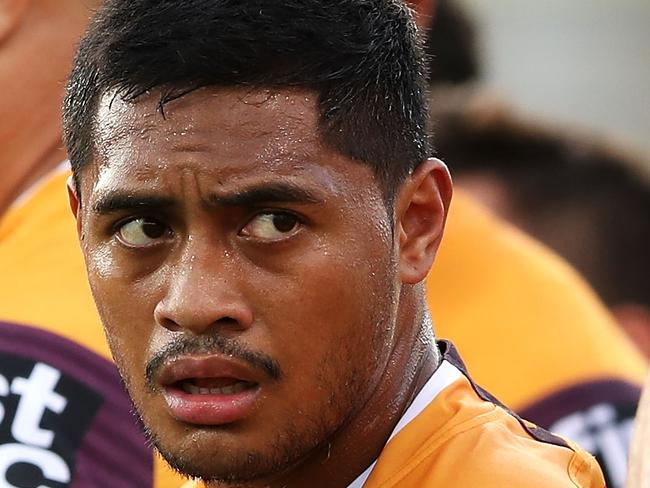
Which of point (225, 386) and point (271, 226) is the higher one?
point (271, 226)

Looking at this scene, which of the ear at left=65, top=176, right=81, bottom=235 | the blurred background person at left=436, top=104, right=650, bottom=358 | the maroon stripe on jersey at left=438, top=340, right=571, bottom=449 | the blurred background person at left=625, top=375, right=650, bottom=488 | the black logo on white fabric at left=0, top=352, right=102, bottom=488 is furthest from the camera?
the blurred background person at left=436, top=104, right=650, bottom=358

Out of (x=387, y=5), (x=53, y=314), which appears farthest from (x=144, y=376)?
(x=53, y=314)

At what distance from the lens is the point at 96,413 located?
3109mm

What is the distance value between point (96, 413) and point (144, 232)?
0.96 m

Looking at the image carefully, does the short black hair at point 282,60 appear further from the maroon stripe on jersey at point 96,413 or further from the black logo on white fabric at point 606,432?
the black logo on white fabric at point 606,432

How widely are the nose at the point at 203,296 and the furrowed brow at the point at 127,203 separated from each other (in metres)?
0.07

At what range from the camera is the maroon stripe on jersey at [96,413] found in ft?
10.1

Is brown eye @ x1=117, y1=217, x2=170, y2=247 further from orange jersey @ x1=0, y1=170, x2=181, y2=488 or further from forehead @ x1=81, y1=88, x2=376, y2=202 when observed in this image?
orange jersey @ x1=0, y1=170, x2=181, y2=488

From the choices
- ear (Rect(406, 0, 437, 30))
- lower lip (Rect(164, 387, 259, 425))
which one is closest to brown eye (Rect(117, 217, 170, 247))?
lower lip (Rect(164, 387, 259, 425))

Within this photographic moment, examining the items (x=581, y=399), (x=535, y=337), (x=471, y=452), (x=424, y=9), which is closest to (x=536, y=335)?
(x=535, y=337)

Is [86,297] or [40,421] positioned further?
[86,297]

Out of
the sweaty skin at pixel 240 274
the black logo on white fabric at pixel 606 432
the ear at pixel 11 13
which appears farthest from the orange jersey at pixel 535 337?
the sweaty skin at pixel 240 274

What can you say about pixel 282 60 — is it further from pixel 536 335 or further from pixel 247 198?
pixel 536 335

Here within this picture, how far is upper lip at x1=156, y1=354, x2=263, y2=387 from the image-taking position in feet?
6.95
